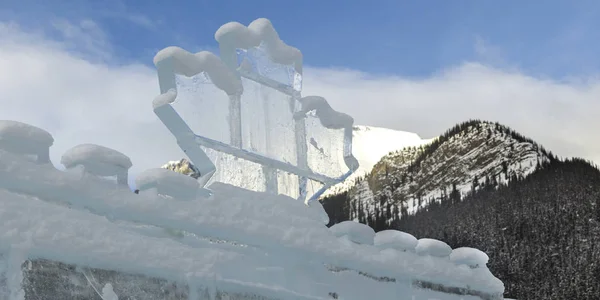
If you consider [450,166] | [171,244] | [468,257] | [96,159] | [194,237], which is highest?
[450,166]

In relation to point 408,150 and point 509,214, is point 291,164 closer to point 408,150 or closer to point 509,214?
point 509,214

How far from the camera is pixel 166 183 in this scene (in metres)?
5.57

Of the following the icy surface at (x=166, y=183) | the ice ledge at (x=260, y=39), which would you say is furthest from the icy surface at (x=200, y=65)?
the icy surface at (x=166, y=183)

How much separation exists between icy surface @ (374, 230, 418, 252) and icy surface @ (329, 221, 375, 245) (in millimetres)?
175

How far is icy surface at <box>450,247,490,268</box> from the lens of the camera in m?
7.94

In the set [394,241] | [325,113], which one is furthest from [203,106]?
[394,241]

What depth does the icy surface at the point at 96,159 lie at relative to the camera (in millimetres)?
5293

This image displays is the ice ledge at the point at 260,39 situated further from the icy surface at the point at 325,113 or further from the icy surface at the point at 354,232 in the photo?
the icy surface at the point at 354,232

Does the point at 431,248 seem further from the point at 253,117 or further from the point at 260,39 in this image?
the point at 260,39

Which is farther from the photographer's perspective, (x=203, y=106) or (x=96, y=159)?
(x=203, y=106)

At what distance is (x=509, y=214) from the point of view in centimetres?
8550

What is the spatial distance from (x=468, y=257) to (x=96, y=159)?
15.1ft

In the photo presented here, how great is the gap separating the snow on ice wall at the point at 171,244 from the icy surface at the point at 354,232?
11 mm

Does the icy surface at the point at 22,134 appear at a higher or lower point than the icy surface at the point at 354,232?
higher
